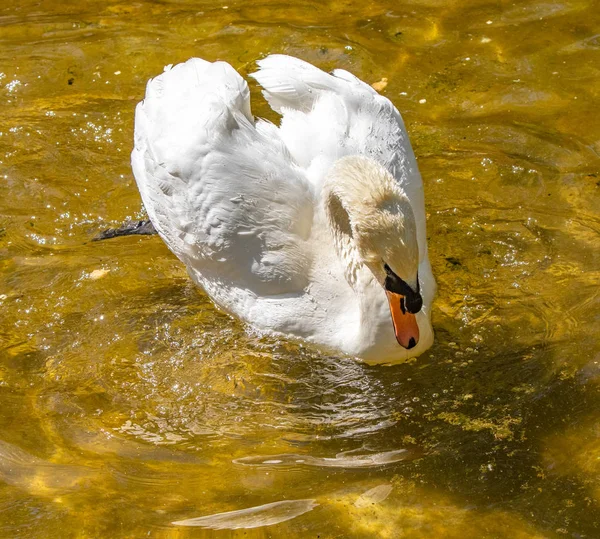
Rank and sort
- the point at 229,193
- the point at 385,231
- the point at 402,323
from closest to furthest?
the point at 385,231 < the point at 402,323 < the point at 229,193

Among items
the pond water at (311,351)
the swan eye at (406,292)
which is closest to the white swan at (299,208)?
the swan eye at (406,292)

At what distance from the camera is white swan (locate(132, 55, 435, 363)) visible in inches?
180

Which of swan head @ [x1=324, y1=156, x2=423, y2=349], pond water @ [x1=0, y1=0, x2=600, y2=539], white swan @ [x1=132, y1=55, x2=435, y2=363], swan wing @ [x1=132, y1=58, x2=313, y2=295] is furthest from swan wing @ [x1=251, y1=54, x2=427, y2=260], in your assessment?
pond water @ [x1=0, y1=0, x2=600, y2=539]

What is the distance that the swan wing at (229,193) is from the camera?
4.87 m

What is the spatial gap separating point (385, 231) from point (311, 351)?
3.43ft

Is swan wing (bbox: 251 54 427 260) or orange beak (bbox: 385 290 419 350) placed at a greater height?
swan wing (bbox: 251 54 427 260)

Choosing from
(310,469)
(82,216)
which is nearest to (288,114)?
(82,216)

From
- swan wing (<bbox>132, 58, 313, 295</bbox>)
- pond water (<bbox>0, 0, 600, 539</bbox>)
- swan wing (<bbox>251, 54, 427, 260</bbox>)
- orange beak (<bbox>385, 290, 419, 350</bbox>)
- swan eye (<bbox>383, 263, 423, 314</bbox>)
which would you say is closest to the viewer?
pond water (<bbox>0, 0, 600, 539</bbox>)

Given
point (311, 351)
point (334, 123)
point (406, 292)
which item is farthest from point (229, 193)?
point (406, 292)

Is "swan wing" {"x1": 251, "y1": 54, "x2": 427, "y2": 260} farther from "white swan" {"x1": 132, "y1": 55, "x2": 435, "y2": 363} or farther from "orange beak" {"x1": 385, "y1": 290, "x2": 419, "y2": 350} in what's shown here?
"orange beak" {"x1": 385, "y1": 290, "x2": 419, "y2": 350}

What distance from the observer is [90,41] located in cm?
803

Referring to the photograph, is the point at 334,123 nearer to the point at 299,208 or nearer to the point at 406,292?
the point at 299,208

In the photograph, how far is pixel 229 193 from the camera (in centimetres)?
487

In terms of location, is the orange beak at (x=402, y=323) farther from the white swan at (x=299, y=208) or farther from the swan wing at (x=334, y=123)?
the swan wing at (x=334, y=123)
